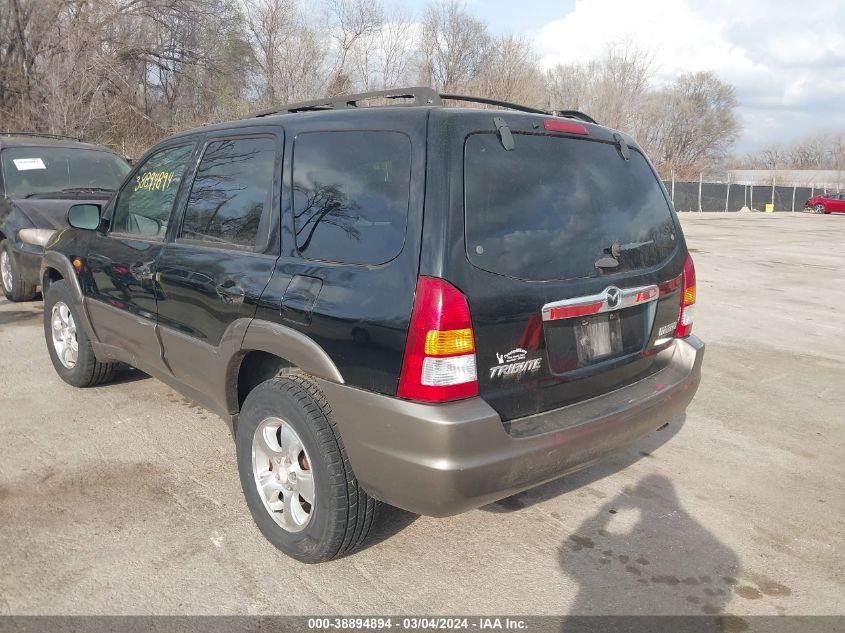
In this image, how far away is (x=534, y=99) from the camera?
104 ft

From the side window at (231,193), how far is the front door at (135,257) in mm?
244

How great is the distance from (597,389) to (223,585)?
1740mm

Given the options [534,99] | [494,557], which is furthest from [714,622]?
[534,99]

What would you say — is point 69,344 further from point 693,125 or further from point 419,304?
point 693,125

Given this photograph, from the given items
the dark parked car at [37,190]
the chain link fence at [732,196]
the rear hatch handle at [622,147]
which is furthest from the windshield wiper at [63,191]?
the chain link fence at [732,196]

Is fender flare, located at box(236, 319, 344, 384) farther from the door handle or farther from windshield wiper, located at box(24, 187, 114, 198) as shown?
windshield wiper, located at box(24, 187, 114, 198)

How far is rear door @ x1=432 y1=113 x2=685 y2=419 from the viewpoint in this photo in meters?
2.47

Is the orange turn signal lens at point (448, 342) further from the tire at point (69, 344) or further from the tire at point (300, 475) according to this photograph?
the tire at point (69, 344)

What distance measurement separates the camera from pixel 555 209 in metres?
2.72

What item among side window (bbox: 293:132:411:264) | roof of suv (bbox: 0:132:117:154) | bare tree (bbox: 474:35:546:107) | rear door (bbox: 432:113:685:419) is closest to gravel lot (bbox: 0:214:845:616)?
rear door (bbox: 432:113:685:419)

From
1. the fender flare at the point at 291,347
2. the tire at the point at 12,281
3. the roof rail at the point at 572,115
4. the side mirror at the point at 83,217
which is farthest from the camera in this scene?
the tire at the point at 12,281

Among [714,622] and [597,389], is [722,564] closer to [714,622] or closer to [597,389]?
[714,622]

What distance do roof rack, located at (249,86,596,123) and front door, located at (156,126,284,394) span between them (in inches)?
12.8

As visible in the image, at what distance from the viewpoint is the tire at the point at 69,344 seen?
469cm
